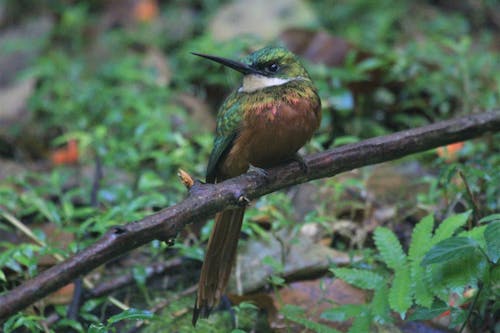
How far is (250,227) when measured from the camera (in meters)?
2.67

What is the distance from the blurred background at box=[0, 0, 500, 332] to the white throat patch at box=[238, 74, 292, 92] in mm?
552

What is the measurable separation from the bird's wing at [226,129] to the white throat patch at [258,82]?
6cm

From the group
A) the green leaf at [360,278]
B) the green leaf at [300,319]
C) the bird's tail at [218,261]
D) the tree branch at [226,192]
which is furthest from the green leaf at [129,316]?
the green leaf at [360,278]

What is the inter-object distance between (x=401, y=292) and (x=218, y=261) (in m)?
0.62

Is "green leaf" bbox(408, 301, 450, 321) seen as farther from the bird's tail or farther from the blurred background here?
the bird's tail

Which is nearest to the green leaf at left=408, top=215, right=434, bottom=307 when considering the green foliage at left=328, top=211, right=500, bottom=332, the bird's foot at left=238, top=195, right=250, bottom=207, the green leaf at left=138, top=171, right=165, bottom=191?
the green foliage at left=328, top=211, right=500, bottom=332

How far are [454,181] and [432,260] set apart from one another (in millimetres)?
1214

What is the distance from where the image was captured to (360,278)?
212 cm

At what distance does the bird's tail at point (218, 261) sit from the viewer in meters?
2.25

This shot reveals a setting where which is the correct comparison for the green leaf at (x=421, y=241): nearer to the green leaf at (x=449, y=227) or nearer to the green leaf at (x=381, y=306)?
the green leaf at (x=449, y=227)

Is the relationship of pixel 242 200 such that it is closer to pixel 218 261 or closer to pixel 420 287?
pixel 218 261

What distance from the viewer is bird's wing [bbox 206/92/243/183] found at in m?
2.35

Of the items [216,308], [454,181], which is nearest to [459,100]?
[454,181]

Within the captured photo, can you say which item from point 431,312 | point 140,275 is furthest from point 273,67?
point 431,312
